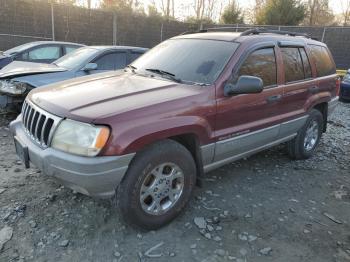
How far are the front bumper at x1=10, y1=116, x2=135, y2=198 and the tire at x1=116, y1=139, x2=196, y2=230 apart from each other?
4.9 inches

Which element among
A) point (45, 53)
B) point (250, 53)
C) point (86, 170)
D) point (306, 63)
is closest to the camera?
point (86, 170)

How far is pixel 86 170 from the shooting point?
105 inches

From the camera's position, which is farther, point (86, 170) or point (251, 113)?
point (251, 113)

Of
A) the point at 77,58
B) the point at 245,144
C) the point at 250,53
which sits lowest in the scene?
the point at 245,144

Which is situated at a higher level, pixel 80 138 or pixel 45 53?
pixel 45 53

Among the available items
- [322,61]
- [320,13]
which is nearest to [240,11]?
[320,13]

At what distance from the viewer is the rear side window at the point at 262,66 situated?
386 centimetres

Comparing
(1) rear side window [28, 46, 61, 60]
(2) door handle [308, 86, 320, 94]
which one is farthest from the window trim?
(1) rear side window [28, 46, 61, 60]

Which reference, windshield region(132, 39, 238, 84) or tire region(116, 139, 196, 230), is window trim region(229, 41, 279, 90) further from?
tire region(116, 139, 196, 230)

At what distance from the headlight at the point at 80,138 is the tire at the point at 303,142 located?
3.33m

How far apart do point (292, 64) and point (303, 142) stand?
1.25 meters

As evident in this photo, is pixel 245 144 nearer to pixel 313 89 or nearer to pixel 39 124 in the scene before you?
pixel 313 89

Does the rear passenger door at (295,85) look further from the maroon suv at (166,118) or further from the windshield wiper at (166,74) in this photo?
the windshield wiper at (166,74)

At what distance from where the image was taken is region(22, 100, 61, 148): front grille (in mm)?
2912
